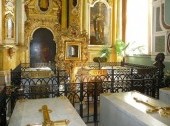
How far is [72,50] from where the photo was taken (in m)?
9.84

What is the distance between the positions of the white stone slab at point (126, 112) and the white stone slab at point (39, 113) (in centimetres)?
65

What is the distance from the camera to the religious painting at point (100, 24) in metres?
13.7

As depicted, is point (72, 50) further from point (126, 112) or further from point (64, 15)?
point (126, 112)

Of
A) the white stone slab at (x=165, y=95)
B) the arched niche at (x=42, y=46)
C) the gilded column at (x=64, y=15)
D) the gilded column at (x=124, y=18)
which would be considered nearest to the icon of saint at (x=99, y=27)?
the gilded column at (x=124, y=18)

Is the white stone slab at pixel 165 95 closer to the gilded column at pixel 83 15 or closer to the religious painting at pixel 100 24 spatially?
the religious painting at pixel 100 24

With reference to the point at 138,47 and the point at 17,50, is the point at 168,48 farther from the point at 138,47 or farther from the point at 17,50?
the point at 17,50

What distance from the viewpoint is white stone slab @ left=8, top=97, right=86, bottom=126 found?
259 centimetres

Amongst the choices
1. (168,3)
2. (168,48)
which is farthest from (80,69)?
(168,3)

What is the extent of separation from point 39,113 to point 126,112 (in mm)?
1107

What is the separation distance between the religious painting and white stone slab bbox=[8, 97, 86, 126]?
10.4 meters

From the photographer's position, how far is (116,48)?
1372 cm

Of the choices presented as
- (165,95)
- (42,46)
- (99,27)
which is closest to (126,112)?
(165,95)

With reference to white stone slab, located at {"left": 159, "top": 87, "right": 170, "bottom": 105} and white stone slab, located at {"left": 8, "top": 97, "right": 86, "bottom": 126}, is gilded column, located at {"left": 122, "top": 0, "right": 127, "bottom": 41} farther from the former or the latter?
white stone slab, located at {"left": 8, "top": 97, "right": 86, "bottom": 126}

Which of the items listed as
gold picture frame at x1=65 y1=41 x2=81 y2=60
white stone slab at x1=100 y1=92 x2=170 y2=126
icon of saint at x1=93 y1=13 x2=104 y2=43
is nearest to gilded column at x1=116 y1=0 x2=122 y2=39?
icon of saint at x1=93 y1=13 x2=104 y2=43
